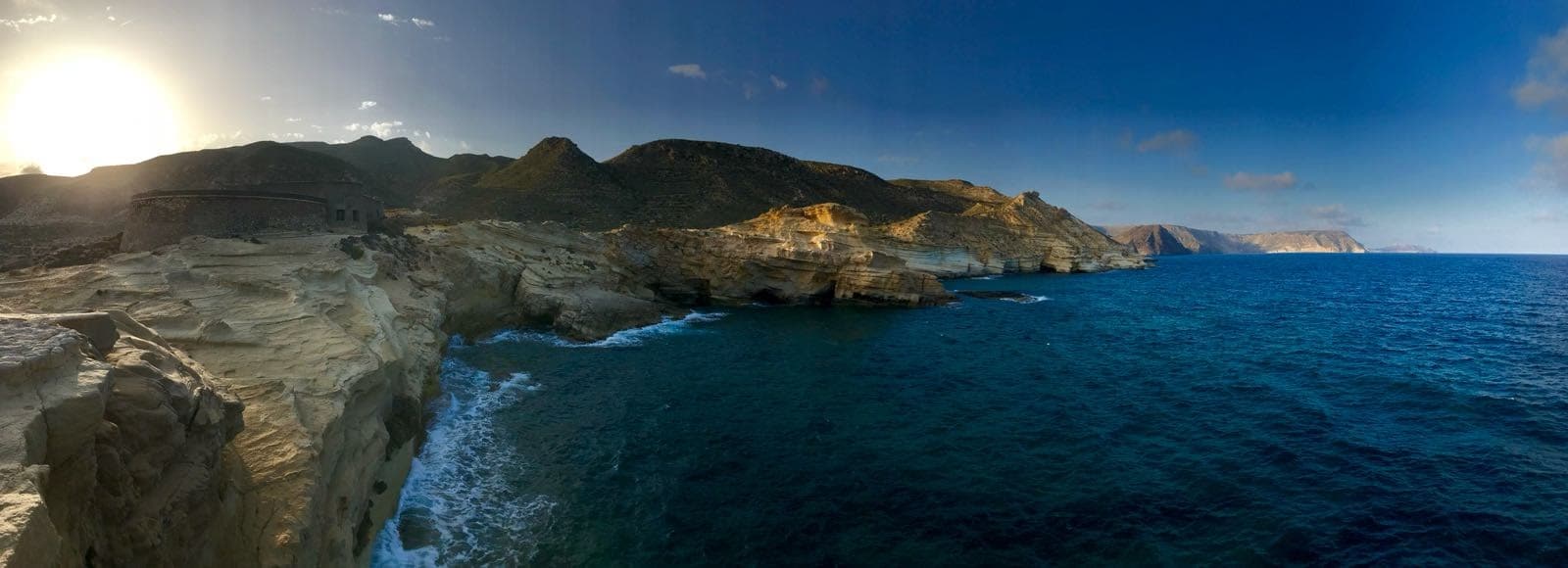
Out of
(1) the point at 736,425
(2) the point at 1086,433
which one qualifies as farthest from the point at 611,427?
(2) the point at 1086,433

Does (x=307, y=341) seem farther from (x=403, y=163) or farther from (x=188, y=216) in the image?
(x=403, y=163)

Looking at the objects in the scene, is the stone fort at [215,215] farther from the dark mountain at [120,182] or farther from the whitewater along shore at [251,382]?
the dark mountain at [120,182]

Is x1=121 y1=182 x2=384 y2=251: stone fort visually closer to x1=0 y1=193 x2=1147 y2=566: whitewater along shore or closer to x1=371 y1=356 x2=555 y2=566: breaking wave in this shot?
x1=0 y1=193 x2=1147 y2=566: whitewater along shore

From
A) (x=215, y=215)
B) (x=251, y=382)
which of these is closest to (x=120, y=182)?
(x=215, y=215)

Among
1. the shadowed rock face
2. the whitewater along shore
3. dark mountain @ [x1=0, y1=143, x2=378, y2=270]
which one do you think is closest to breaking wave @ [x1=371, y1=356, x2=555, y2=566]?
the whitewater along shore

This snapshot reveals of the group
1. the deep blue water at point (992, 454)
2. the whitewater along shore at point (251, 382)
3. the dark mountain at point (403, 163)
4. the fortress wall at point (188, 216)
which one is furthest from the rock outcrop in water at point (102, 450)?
the dark mountain at point (403, 163)

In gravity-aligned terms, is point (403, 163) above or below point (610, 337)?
above

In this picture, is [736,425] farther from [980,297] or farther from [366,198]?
[980,297]
